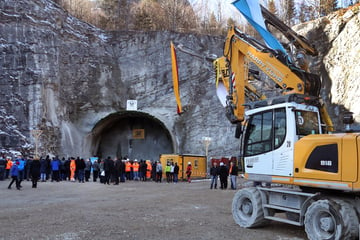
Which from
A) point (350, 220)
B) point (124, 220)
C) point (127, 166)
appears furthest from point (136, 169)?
point (350, 220)

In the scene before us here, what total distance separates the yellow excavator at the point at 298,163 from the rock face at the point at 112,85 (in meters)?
17.8

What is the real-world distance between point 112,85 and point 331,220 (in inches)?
1308

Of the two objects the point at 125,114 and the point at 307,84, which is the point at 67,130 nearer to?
the point at 125,114

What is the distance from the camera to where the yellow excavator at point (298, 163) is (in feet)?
22.9

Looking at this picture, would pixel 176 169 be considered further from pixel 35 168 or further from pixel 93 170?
pixel 35 168

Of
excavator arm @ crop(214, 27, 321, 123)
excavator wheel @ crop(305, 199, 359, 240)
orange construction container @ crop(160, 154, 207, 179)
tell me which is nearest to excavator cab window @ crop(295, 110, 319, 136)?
excavator arm @ crop(214, 27, 321, 123)

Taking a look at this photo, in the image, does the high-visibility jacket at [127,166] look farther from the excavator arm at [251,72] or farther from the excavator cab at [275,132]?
the excavator cab at [275,132]

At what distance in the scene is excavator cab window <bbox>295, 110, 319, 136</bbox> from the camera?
840cm

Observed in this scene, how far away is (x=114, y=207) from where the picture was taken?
12000 mm

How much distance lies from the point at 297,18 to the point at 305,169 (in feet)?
163

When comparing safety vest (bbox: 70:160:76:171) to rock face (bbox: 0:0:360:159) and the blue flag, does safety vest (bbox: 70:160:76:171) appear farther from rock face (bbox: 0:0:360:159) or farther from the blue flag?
the blue flag

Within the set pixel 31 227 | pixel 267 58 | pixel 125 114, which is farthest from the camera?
pixel 125 114

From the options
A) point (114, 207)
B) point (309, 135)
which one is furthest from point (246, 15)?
point (114, 207)

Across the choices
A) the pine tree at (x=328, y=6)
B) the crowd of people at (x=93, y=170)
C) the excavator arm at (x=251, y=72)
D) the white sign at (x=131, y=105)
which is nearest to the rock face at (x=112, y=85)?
the white sign at (x=131, y=105)
